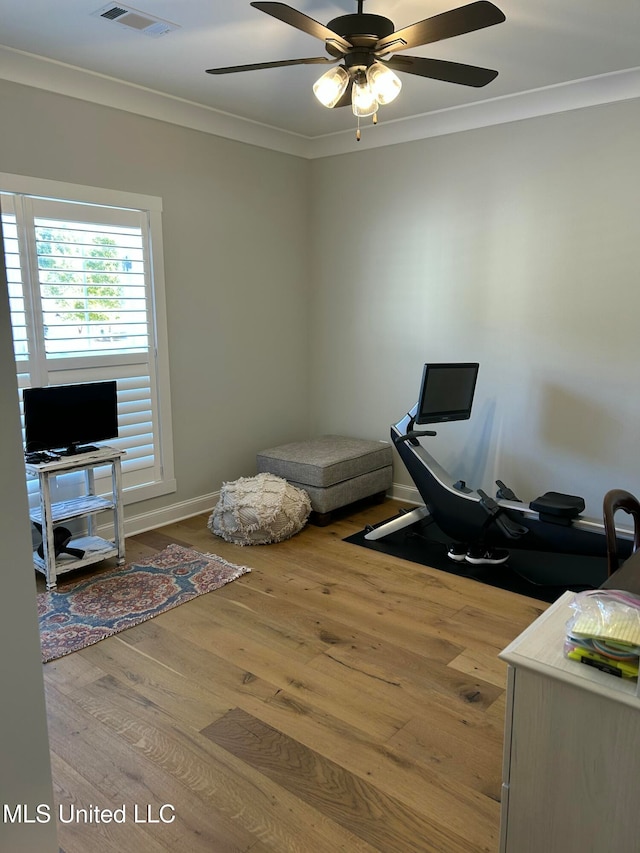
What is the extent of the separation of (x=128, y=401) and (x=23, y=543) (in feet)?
9.54

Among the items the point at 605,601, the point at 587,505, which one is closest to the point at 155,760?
the point at 605,601

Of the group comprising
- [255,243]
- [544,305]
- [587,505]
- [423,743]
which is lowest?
[423,743]

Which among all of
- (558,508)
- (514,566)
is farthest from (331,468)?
(558,508)

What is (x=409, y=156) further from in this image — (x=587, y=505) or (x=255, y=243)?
(x=587, y=505)

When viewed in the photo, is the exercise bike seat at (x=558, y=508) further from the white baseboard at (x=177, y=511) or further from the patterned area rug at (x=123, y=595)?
the patterned area rug at (x=123, y=595)

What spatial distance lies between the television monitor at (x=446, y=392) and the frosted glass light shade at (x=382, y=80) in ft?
5.07

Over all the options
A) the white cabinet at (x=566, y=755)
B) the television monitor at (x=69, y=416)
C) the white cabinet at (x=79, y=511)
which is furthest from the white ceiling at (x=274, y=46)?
the white cabinet at (x=566, y=755)

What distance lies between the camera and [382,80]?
7.71 feet

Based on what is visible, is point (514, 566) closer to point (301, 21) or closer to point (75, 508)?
point (75, 508)

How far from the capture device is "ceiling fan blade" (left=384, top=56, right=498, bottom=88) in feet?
7.80

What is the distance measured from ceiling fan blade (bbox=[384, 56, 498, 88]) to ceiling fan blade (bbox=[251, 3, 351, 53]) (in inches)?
9.1

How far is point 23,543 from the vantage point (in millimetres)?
1044

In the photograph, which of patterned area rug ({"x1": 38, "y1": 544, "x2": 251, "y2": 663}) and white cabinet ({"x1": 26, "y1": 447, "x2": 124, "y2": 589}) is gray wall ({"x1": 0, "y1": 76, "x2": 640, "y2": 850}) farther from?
patterned area rug ({"x1": 38, "y1": 544, "x2": 251, "y2": 663})

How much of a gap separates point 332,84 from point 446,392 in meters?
1.89
